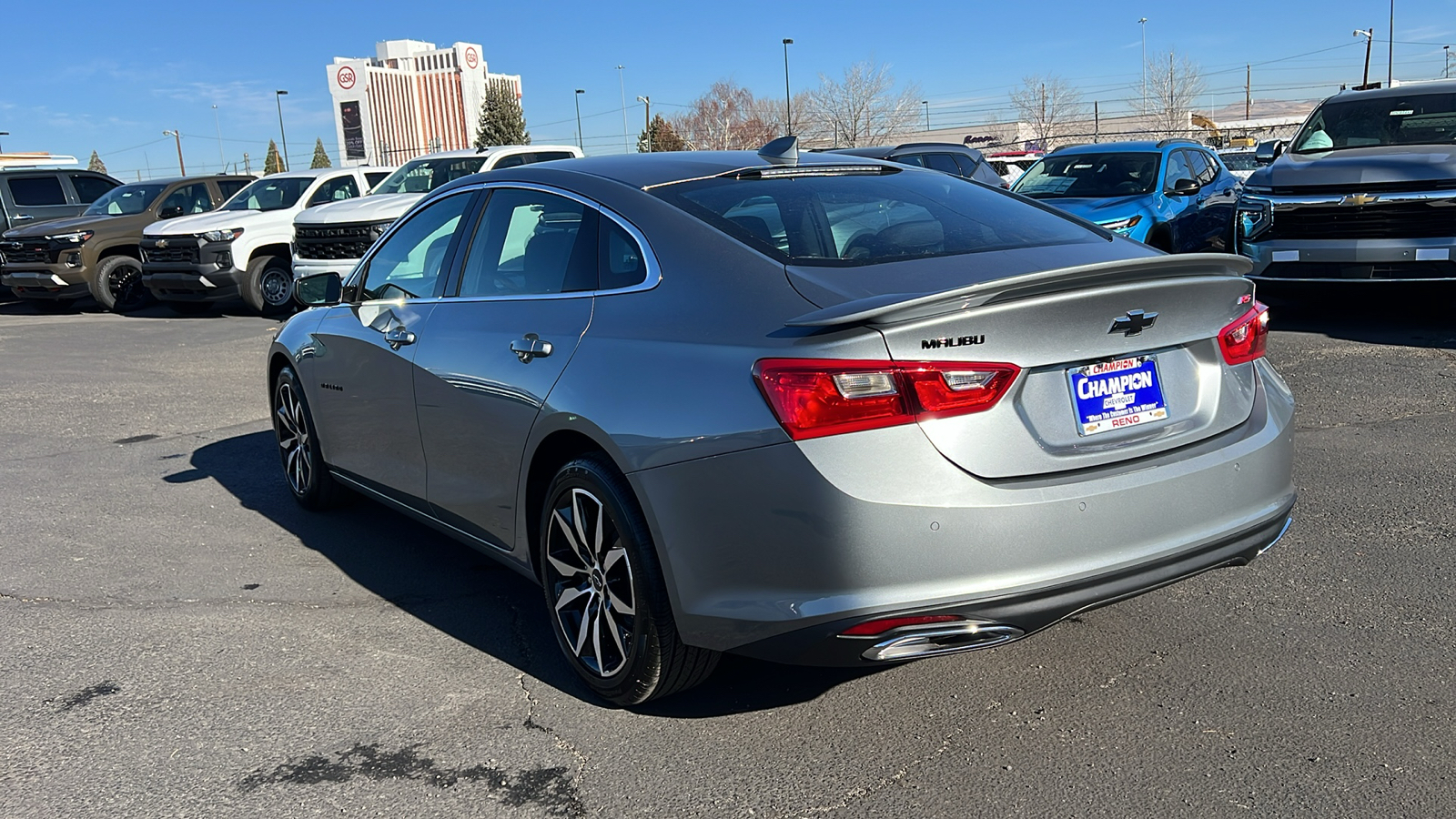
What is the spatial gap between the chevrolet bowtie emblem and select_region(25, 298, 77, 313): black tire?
2023 centimetres

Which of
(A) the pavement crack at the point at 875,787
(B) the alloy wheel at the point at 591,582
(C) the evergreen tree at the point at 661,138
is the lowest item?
(A) the pavement crack at the point at 875,787

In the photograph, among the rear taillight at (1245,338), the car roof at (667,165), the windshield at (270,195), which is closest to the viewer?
the rear taillight at (1245,338)

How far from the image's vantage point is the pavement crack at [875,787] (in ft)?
9.66

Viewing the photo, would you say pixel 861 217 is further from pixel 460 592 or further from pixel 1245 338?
pixel 460 592

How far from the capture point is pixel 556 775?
3184 millimetres

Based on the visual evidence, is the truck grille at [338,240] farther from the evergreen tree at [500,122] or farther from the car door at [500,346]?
the evergreen tree at [500,122]

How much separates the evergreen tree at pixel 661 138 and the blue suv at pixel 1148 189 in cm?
6057

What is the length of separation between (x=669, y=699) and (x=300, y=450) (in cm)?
302

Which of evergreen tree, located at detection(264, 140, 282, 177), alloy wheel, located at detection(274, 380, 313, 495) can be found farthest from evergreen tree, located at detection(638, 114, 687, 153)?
alloy wheel, located at detection(274, 380, 313, 495)

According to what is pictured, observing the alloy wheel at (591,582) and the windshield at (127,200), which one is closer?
the alloy wheel at (591,582)

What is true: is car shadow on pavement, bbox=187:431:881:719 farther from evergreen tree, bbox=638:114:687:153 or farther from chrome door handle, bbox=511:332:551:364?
evergreen tree, bbox=638:114:687:153

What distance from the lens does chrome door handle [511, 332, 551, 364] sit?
3645mm

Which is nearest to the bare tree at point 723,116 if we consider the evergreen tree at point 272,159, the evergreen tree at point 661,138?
the evergreen tree at point 661,138

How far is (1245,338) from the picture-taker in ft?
11.2
